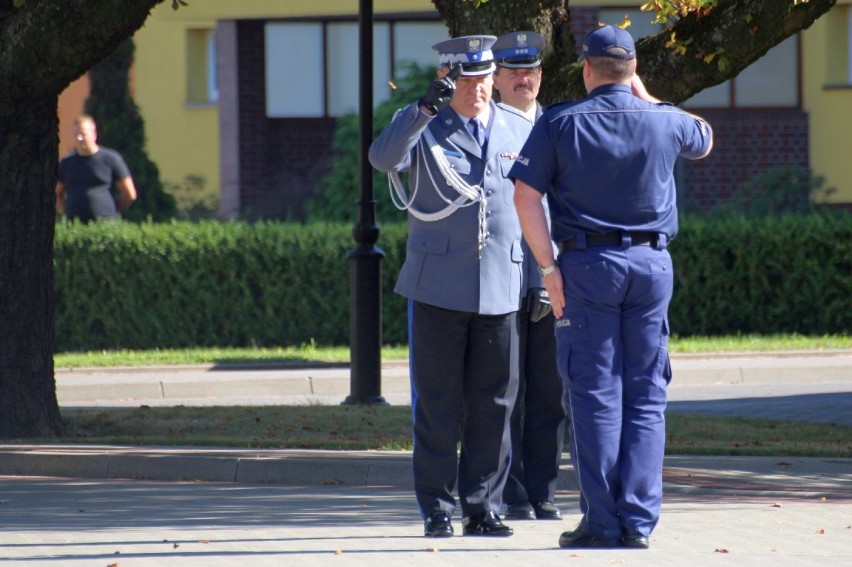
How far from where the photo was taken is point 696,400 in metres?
12.9

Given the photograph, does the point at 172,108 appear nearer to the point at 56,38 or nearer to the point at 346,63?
the point at 346,63

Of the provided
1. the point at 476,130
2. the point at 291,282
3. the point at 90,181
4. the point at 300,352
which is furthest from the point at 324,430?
the point at 90,181

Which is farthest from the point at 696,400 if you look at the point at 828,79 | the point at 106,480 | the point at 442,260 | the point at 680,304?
the point at 828,79

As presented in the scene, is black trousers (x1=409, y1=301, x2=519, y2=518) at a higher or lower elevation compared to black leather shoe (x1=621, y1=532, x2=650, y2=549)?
higher

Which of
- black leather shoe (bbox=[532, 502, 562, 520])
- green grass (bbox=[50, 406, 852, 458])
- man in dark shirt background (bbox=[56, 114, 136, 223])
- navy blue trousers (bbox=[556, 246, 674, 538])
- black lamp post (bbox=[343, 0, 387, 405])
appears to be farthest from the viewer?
man in dark shirt background (bbox=[56, 114, 136, 223])

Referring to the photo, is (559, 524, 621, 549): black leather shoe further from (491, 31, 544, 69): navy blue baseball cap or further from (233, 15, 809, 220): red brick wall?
(233, 15, 809, 220): red brick wall

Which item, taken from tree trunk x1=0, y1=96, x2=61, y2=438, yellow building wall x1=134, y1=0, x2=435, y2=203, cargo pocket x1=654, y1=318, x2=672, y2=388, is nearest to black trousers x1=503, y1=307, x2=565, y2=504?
cargo pocket x1=654, y1=318, x2=672, y2=388

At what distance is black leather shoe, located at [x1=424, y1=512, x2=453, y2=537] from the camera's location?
255 inches

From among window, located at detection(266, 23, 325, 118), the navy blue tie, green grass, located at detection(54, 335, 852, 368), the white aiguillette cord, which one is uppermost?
window, located at detection(266, 23, 325, 118)

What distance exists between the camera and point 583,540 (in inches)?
242

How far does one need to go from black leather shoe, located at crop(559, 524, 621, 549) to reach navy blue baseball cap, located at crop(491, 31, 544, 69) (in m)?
2.02

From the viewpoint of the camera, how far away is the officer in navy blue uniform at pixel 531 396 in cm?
686

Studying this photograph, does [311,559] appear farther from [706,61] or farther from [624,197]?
[706,61]

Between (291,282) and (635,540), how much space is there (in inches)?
431
